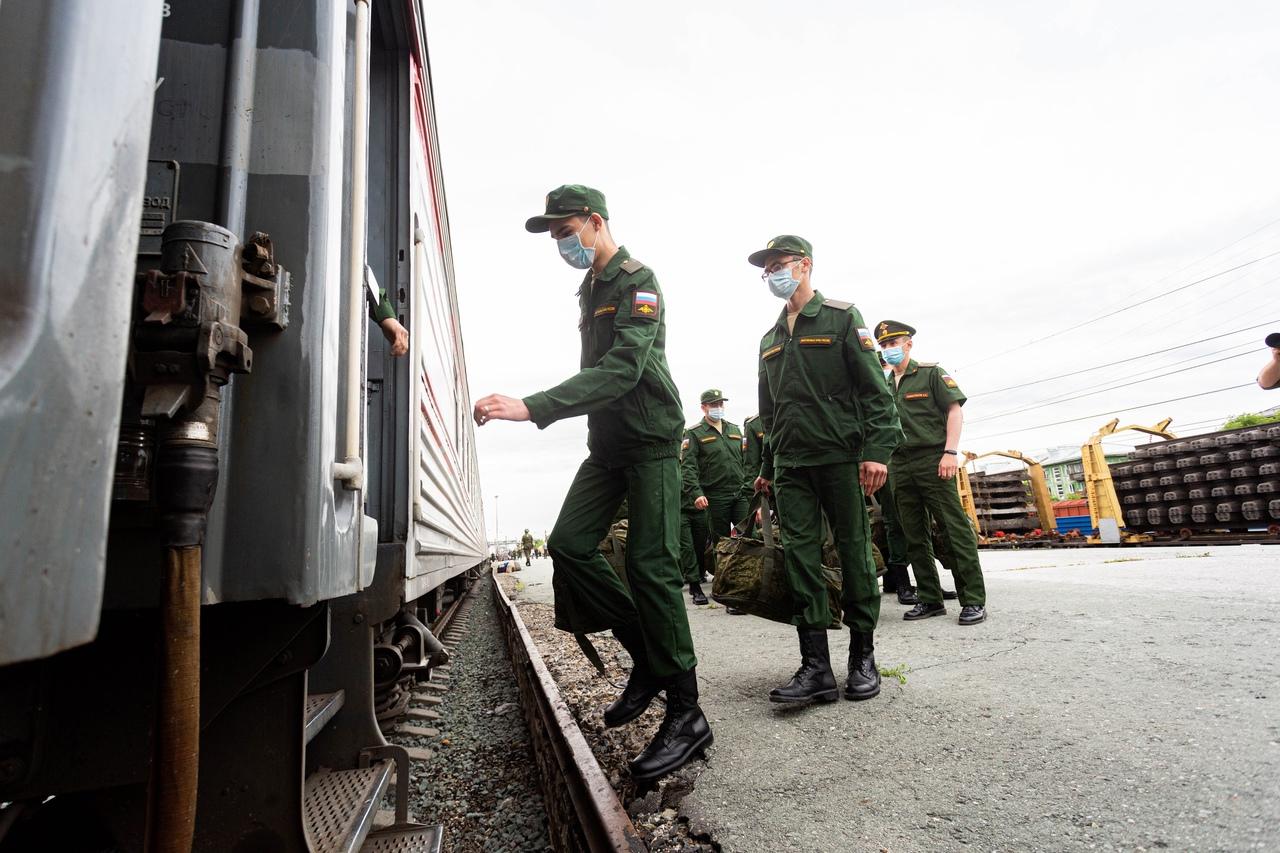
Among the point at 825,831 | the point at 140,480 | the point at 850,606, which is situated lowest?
the point at 825,831

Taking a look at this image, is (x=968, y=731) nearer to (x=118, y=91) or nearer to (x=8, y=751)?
(x=8, y=751)

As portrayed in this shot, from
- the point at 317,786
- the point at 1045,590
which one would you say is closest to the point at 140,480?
the point at 317,786

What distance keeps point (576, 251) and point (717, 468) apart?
5120 millimetres

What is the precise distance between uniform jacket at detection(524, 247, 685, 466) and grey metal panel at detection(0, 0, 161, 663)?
1.35 metres

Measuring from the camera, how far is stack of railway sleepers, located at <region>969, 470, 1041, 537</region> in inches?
568

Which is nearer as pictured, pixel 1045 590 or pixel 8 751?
pixel 8 751

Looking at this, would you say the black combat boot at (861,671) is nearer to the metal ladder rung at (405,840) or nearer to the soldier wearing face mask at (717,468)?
the metal ladder rung at (405,840)

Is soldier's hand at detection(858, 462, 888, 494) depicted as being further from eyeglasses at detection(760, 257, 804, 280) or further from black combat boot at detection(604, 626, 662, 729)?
black combat boot at detection(604, 626, 662, 729)

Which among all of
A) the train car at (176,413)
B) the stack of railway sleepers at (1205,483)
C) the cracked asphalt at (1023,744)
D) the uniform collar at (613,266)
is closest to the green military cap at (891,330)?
the cracked asphalt at (1023,744)

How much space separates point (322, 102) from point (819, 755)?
211 centimetres

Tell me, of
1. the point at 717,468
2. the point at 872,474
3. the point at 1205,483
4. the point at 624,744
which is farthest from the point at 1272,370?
the point at 1205,483

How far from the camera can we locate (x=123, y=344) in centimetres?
66

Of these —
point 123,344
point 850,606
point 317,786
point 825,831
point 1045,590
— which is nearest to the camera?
point 123,344

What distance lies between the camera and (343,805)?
1.66m
